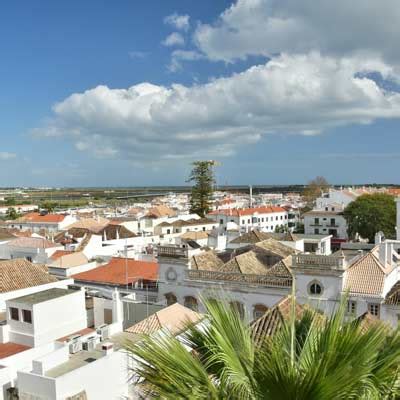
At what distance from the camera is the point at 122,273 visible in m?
29.0

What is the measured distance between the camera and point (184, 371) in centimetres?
425

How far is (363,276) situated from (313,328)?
17.5m

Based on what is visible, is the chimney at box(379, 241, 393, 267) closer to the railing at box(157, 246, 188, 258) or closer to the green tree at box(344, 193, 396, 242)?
the railing at box(157, 246, 188, 258)

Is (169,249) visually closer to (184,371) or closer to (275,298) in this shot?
(275,298)

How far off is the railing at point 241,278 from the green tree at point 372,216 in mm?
37337

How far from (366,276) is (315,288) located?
8.64 feet

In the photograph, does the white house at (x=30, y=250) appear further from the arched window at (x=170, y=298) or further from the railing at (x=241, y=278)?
the railing at (x=241, y=278)

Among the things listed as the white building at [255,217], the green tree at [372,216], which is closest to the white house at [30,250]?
the green tree at [372,216]

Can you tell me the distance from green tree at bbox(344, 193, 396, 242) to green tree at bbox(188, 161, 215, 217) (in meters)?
28.4

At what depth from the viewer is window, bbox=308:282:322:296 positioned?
20.1 m

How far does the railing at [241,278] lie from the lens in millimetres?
21250

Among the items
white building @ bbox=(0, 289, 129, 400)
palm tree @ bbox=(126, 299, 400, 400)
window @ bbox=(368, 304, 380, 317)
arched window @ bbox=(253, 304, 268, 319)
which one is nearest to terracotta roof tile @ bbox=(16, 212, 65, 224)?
white building @ bbox=(0, 289, 129, 400)

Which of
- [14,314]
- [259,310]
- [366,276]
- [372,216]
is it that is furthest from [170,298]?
[372,216]

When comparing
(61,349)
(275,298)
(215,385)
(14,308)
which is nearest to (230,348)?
(215,385)
